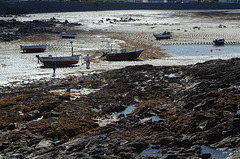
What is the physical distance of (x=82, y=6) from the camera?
127 metres

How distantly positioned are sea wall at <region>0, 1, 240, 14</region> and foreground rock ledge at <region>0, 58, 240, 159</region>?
3955 inches

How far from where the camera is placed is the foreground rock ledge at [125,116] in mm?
12766

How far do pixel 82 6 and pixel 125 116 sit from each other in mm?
115084

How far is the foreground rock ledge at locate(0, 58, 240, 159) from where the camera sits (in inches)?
503

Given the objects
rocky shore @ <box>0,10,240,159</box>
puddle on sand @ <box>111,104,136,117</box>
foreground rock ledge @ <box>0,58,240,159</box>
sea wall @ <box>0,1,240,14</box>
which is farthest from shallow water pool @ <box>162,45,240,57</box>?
sea wall @ <box>0,1,240,14</box>

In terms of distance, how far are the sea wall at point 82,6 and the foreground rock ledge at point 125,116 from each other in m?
100

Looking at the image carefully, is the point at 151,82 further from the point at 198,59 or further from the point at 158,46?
the point at 158,46

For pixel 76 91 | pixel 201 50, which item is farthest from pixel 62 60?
pixel 201 50

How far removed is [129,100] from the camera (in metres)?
19.7

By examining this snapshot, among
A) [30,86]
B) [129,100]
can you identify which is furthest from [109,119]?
[30,86]

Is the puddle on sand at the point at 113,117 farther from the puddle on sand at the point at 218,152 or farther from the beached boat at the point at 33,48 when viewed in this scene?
the beached boat at the point at 33,48

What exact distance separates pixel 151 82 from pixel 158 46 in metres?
23.8

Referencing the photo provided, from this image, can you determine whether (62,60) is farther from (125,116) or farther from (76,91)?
(125,116)

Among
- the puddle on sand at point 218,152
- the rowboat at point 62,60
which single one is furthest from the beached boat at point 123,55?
the puddle on sand at point 218,152
